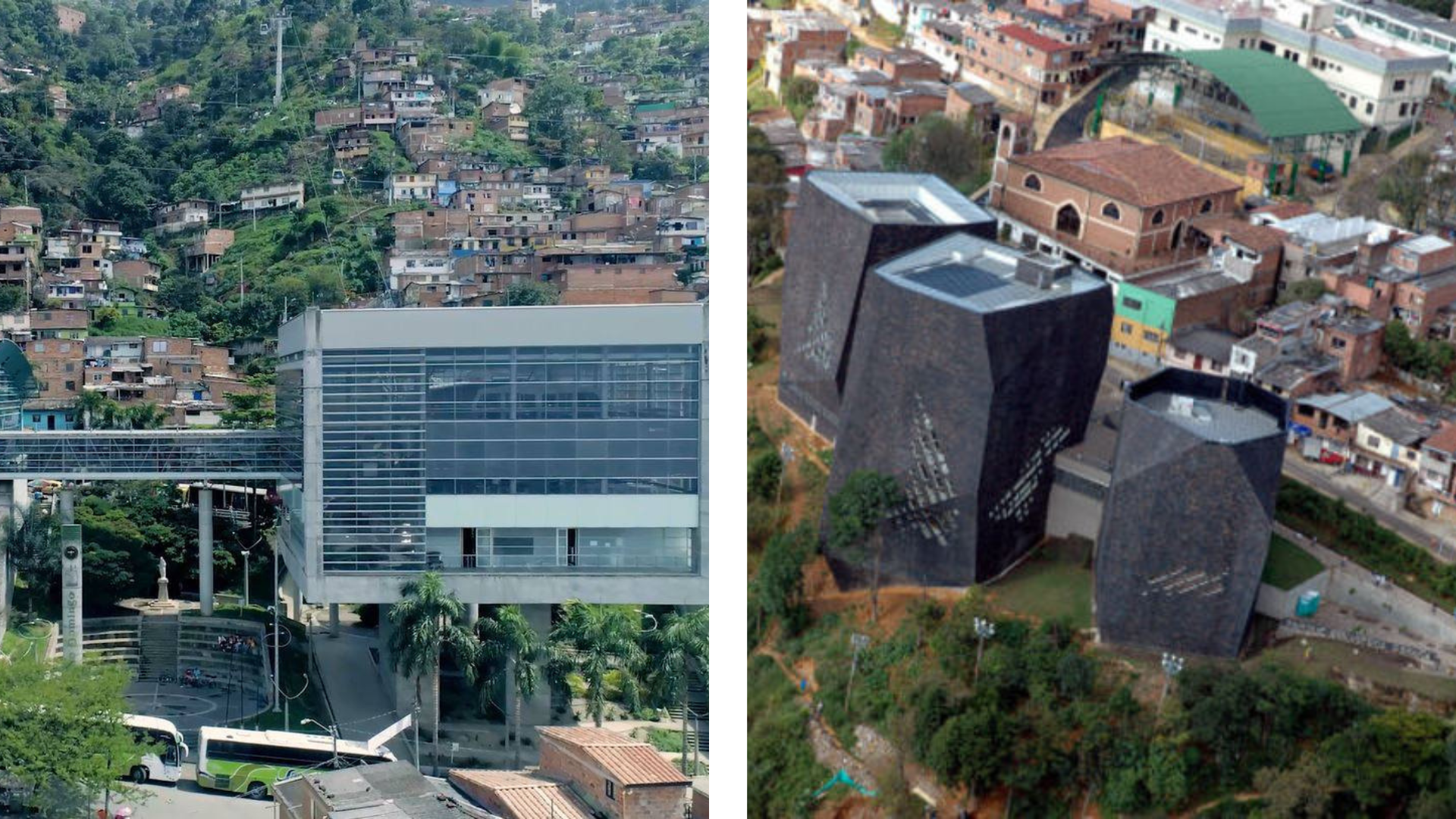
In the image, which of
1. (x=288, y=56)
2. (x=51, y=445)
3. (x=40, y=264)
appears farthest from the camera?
(x=288, y=56)

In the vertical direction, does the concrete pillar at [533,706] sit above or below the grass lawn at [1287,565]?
below

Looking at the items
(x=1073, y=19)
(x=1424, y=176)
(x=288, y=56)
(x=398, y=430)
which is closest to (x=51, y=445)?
(x=398, y=430)

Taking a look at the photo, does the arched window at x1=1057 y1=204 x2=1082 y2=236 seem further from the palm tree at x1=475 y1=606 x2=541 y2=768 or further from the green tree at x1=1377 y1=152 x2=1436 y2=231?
the palm tree at x1=475 y1=606 x2=541 y2=768

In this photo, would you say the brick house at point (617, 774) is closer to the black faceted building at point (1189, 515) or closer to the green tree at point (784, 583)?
the green tree at point (784, 583)

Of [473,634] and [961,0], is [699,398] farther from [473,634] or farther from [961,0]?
[961,0]

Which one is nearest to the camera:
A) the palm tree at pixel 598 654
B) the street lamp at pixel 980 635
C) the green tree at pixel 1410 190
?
the street lamp at pixel 980 635

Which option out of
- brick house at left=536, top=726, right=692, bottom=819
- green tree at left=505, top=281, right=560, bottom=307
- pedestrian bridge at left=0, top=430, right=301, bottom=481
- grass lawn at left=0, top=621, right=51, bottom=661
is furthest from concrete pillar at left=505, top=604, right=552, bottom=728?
green tree at left=505, top=281, right=560, bottom=307

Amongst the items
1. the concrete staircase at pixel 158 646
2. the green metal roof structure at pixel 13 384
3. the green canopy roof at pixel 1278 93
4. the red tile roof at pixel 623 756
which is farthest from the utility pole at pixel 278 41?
the red tile roof at pixel 623 756
